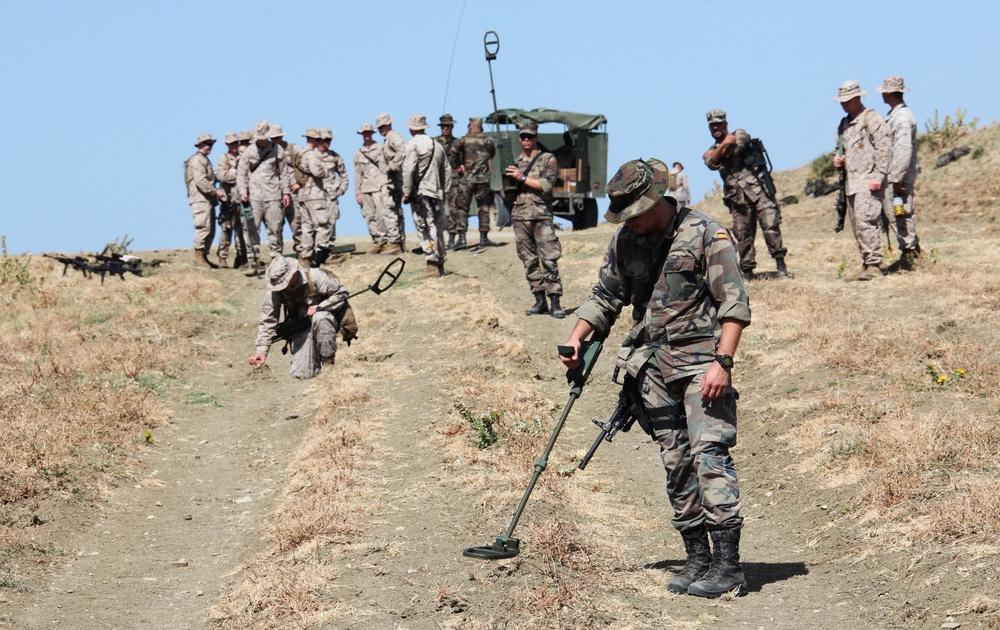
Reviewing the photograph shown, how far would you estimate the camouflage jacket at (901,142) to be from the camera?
12.9m

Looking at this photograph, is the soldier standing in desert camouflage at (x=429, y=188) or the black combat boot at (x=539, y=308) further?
the soldier standing in desert camouflage at (x=429, y=188)

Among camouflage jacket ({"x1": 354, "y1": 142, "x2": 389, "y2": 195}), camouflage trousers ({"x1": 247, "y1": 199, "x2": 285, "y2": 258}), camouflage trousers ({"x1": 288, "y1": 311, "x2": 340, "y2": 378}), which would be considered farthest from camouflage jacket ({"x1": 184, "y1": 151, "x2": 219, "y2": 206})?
camouflage trousers ({"x1": 288, "y1": 311, "x2": 340, "y2": 378})

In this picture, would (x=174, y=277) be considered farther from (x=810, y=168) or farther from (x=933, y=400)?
(x=810, y=168)

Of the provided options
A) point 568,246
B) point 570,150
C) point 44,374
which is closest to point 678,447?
point 44,374

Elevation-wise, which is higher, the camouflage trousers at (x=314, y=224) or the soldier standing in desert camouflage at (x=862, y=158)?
the soldier standing in desert camouflage at (x=862, y=158)

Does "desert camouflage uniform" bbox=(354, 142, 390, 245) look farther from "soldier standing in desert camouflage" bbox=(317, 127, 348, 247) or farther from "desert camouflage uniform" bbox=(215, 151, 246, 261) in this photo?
"desert camouflage uniform" bbox=(215, 151, 246, 261)

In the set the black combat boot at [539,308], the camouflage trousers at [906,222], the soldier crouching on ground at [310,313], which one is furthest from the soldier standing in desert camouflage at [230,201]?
the camouflage trousers at [906,222]

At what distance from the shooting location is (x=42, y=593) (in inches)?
264

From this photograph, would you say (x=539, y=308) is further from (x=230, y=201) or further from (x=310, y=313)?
(x=230, y=201)

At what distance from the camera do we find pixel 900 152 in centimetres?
1296

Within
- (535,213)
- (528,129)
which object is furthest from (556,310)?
(528,129)

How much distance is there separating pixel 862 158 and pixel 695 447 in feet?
28.2

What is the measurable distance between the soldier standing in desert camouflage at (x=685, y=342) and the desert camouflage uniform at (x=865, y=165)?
26.4 ft

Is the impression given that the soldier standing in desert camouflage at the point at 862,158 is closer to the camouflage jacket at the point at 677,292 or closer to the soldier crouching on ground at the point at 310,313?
Answer: the soldier crouching on ground at the point at 310,313
